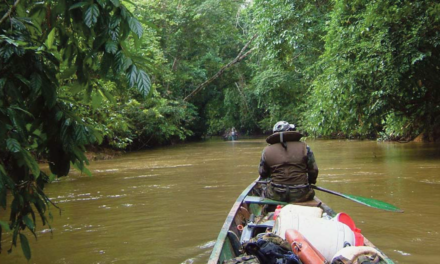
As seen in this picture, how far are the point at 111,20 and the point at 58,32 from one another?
68cm

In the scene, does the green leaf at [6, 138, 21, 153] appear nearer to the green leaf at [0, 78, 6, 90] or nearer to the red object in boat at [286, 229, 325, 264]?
the green leaf at [0, 78, 6, 90]

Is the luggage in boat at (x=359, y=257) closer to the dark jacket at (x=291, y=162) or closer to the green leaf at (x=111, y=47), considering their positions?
the green leaf at (x=111, y=47)

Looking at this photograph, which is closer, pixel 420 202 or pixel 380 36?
pixel 420 202

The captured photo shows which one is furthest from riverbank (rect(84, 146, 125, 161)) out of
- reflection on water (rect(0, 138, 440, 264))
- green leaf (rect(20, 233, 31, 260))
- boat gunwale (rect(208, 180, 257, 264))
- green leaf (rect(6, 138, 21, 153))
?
green leaf (rect(6, 138, 21, 153))

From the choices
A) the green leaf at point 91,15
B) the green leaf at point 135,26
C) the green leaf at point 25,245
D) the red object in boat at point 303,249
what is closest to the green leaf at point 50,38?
the green leaf at point 91,15

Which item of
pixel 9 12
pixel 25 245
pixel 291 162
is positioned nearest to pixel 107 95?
pixel 9 12

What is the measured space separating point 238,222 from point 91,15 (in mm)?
3253

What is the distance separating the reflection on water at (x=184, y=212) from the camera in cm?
517

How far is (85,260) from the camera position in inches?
196

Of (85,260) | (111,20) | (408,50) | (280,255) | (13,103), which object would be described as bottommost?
(85,260)

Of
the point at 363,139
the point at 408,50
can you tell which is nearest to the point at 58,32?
the point at 408,50

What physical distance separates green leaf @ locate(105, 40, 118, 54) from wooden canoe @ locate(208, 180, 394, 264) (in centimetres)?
156

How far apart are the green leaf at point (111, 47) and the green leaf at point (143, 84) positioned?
17cm

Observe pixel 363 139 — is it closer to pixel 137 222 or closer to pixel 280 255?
pixel 137 222
